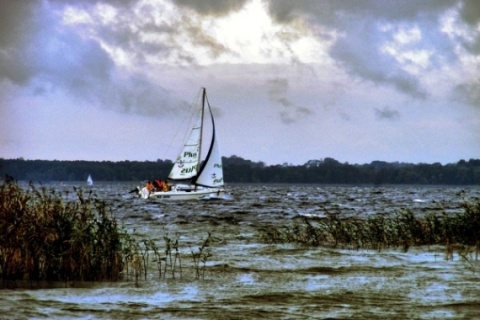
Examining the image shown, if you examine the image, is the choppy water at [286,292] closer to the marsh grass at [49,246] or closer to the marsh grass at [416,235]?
the marsh grass at [49,246]

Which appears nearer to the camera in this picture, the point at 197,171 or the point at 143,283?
the point at 143,283

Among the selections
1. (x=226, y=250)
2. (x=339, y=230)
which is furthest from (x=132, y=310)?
(x=339, y=230)

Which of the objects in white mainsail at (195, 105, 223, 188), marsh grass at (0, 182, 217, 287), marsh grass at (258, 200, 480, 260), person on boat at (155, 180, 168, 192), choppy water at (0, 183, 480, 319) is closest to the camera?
choppy water at (0, 183, 480, 319)

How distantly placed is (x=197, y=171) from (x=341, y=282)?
177ft

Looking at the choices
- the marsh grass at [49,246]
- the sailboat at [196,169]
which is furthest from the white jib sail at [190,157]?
the marsh grass at [49,246]

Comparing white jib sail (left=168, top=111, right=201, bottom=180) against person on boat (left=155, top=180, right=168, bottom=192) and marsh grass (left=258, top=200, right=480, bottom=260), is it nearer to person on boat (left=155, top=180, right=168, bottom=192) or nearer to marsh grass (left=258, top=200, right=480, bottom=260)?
person on boat (left=155, top=180, right=168, bottom=192)

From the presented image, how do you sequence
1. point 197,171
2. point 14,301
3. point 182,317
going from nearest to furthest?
point 182,317 < point 14,301 < point 197,171

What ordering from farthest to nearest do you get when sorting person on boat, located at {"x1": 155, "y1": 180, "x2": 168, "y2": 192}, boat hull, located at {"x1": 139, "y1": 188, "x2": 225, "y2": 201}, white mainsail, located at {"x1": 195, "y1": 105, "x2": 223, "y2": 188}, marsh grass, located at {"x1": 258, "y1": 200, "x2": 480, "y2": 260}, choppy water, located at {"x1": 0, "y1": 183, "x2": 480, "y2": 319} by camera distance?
person on boat, located at {"x1": 155, "y1": 180, "x2": 168, "y2": 192}, white mainsail, located at {"x1": 195, "y1": 105, "x2": 223, "y2": 188}, boat hull, located at {"x1": 139, "y1": 188, "x2": 225, "y2": 201}, marsh grass, located at {"x1": 258, "y1": 200, "x2": 480, "y2": 260}, choppy water, located at {"x1": 0, "y1": 183, "x2": 480, "y2": 319}

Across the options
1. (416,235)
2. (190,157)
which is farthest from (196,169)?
(416,235)

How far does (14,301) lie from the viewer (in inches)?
423

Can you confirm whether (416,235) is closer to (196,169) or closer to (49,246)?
(49,246)

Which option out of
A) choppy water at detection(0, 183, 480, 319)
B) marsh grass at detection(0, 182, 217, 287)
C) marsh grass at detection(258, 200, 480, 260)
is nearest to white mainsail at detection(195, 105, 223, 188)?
marsh grass at detection(258, 200, 480, 260)

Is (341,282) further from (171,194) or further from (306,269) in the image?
(171,194)

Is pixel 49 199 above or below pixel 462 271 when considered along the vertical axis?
above
